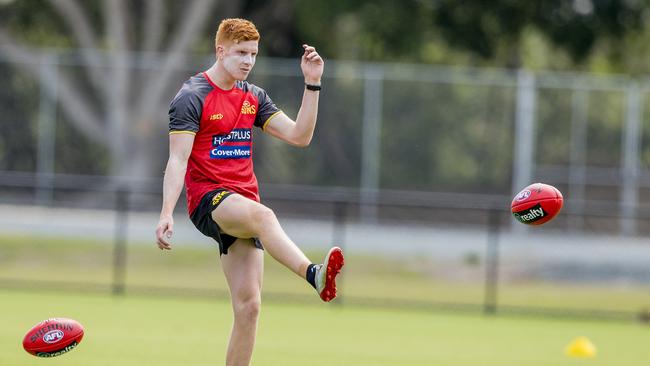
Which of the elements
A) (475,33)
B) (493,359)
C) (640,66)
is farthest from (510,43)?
(493,359)

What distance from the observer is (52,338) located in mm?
8383

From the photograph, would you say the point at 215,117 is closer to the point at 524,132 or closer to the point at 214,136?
the point at 214,136

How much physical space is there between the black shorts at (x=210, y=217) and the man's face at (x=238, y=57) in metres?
0.71

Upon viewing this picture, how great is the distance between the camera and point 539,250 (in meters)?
21.2

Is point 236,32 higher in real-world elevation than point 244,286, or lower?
higher

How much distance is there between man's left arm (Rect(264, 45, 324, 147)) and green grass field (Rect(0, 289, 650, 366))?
3.23 meters

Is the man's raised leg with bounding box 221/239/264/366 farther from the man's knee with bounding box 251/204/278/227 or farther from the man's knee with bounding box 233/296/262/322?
the man's knee with bounding box 251/204/278/227

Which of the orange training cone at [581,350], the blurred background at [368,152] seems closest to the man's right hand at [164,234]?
the orange training cone at [581,350]

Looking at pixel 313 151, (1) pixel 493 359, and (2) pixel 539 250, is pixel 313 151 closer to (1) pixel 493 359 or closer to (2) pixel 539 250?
(2) pixel 539 250

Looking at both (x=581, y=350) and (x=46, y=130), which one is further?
(x=46, y=130)

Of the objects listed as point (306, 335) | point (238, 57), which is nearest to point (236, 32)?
point (238, 57)

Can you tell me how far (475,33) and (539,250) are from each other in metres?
9.26

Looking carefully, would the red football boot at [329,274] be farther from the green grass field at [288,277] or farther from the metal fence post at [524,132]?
the metal fence post at [524,132]

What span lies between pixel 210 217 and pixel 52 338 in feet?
4.70
